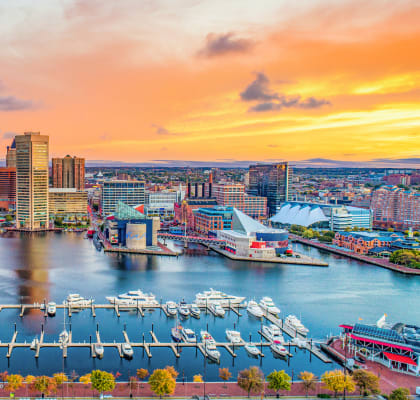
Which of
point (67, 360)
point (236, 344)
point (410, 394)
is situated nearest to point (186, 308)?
point (236, 344)

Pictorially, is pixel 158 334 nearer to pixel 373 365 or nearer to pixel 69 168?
pixel 373 365

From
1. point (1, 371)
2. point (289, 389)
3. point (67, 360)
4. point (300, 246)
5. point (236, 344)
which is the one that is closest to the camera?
point (289, 389)

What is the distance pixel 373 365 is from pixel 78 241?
62.2 feet

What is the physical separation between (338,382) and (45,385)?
4.38 meters

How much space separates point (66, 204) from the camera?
34969 millimetres

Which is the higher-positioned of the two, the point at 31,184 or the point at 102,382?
the point at 31,184

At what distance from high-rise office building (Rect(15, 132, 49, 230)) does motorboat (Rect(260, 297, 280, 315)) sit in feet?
69.4

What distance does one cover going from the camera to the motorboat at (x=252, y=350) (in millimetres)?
9844

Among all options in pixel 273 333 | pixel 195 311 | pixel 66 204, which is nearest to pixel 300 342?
pixel 273 333

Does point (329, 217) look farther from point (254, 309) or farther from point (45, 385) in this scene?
point (45, 385)

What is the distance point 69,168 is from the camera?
52.6 m

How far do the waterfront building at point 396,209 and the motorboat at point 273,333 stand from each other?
73.4 ft

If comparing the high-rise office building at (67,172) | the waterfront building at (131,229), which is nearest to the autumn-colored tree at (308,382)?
the waterfront building at (131,229)

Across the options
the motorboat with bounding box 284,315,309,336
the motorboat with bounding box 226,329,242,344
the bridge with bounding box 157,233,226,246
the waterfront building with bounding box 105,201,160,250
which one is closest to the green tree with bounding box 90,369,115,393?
the motorboat with bounding box 226,329,242,344
